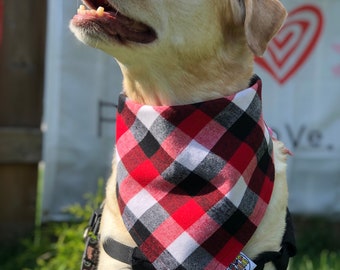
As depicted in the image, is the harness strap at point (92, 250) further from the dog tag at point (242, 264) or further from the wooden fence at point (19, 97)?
the wooden fence at point (19, 97)

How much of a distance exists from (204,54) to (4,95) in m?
2.19

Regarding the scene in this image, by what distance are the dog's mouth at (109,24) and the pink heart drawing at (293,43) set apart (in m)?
2.39

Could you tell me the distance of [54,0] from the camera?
407cm

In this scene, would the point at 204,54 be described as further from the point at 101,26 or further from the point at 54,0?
the point at 54,0

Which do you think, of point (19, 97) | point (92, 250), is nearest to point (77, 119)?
point (19, 97)

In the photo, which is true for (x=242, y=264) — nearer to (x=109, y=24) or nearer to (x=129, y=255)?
(x=129, y=255)

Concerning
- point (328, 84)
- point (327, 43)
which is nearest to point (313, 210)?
point (328, 84)

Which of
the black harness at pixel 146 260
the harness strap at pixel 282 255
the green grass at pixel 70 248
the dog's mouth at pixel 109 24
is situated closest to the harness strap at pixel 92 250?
the black harness at pixel 146 260

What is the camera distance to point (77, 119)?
4.27 metres

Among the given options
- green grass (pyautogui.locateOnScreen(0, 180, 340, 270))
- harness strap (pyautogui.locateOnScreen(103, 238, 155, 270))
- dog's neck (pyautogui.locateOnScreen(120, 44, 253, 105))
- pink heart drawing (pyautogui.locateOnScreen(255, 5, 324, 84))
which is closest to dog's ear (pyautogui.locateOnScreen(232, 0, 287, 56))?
dog's neck (pyautogui.locateOnScreen(120, 44, 253, 105))

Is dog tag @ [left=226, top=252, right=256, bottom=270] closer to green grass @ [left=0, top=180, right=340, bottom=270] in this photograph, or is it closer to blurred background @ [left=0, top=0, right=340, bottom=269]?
green grass @ [left=0, top=180, right=340, bottom=270]

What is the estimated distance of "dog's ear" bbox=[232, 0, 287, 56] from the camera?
2289 millimetres

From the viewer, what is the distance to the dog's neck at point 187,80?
7.72 ft

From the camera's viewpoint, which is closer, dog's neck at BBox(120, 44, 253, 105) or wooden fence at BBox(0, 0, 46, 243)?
dog's neck at BBox(120, 44, 253, 105)
